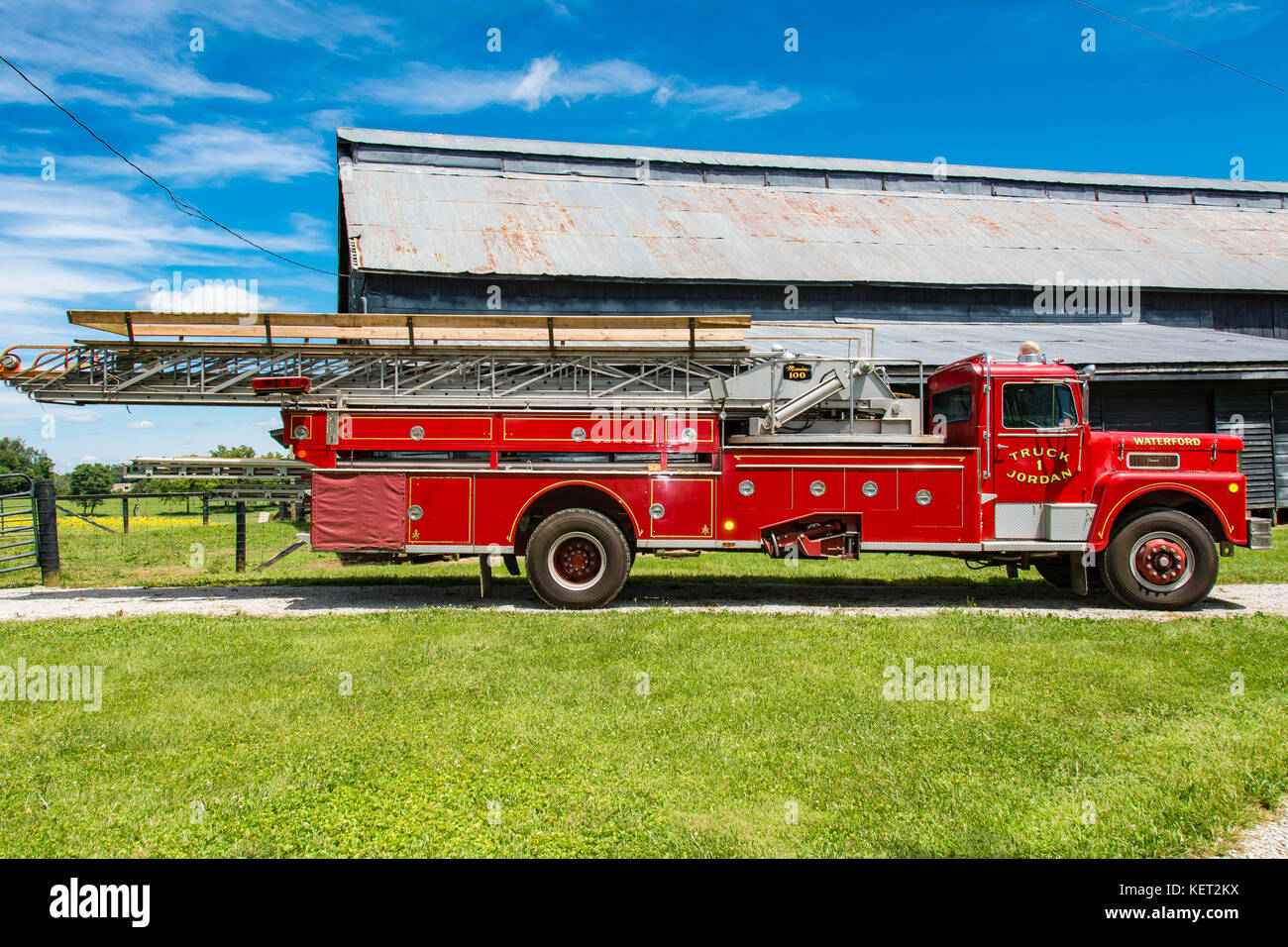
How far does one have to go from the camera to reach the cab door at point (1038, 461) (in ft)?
34.2

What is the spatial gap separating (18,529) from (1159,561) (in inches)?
669

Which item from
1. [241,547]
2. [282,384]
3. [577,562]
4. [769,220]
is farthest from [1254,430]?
[241,547]

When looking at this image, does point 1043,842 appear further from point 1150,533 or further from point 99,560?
point 99,560

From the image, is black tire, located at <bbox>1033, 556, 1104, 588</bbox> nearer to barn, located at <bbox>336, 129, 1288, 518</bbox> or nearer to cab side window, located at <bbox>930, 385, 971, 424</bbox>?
cab side window, located at <bbox>930, 385, 971, 424</bbox>

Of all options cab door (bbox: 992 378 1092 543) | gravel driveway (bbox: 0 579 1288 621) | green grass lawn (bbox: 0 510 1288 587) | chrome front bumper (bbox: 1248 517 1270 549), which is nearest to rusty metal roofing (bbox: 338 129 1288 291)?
green grass lawn (bbox: 0 510 1288 587)

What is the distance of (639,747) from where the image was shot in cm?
529

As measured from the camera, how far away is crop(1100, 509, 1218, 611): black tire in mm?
10344

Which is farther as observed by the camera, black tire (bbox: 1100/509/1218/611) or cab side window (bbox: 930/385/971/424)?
cab side window (bbox: 930/385/971/424)

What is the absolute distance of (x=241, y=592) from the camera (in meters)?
11.9

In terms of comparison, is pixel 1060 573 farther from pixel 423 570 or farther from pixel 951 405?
pixel 423 570

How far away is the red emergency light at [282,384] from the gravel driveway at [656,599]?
2.77m

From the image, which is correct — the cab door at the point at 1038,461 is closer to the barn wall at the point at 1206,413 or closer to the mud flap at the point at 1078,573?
the mud flap at the point at 1078,573

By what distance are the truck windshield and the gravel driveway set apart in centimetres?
240
